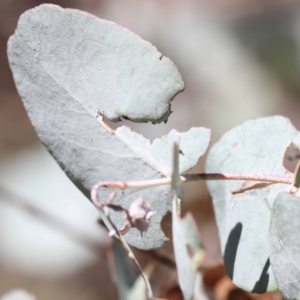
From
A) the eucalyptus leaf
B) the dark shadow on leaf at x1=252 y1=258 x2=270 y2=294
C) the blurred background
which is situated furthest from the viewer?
the blurred background

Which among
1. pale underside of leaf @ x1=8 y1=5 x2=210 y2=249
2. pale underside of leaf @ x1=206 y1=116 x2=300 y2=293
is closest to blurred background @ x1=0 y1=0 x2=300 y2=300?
pale underside of leaf @ x1=206 y1=116 x2=300 y2=293

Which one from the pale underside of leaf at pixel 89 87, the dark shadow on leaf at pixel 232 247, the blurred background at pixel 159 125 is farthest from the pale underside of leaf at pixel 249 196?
the blurred background at pixel 159 125

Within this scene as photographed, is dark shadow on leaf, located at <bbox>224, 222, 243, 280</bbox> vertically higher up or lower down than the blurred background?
higher up

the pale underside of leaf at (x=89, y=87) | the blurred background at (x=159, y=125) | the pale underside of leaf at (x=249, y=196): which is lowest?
the blurred background at (x=159, y=125)

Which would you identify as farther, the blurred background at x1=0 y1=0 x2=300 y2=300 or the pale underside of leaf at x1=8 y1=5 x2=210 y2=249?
the blurred background at x1=0 y1=0 x2=300 y2=300

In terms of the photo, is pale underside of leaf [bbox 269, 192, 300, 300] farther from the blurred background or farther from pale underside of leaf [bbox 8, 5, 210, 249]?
the blurred background

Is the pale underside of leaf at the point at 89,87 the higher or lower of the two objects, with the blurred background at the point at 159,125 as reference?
higher

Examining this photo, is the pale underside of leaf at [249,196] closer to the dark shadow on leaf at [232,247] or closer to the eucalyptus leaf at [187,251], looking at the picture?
the dark shadow on leaf at [232,247]
